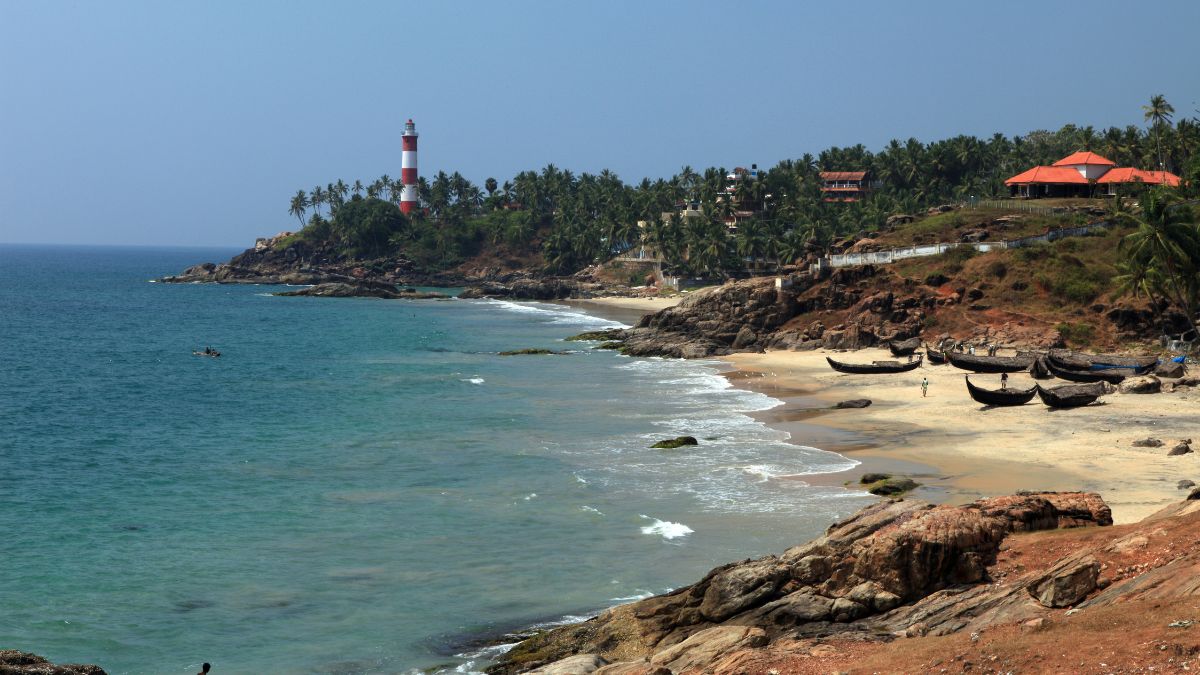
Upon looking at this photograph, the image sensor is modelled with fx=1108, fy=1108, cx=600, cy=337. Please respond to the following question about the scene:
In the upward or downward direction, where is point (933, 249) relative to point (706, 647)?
upward

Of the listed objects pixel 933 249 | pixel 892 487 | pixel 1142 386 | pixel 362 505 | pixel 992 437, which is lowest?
pixel 362 505

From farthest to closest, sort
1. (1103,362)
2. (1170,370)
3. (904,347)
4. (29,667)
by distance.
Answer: (904,347) < (1103,362) < (1170,370) < (29,667)

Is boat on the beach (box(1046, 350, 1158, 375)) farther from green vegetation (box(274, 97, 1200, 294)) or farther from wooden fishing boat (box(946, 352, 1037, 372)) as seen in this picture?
green vegetation (box(274, 97, 1200, 294))

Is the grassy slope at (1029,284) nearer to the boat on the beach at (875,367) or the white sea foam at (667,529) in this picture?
the boat on the beach at (875,367)

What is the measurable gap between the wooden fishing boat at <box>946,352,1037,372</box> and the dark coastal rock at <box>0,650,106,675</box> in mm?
51666

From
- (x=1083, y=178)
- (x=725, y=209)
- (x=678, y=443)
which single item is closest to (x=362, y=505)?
(x=678, y=443)

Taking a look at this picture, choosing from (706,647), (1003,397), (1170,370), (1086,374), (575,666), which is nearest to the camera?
(706,647)

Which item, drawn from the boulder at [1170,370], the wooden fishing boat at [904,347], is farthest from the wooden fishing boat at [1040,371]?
the wooden fishing boat at [904,347]

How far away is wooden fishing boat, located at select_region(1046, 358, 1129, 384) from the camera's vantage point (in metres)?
53.6

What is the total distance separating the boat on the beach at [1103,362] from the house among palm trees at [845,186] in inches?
3596

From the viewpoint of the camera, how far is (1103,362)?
57.8m

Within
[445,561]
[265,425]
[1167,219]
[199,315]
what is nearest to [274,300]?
[199,315]

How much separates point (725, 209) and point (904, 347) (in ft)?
266

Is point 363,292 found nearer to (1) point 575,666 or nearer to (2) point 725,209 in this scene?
(2) point 725,209
